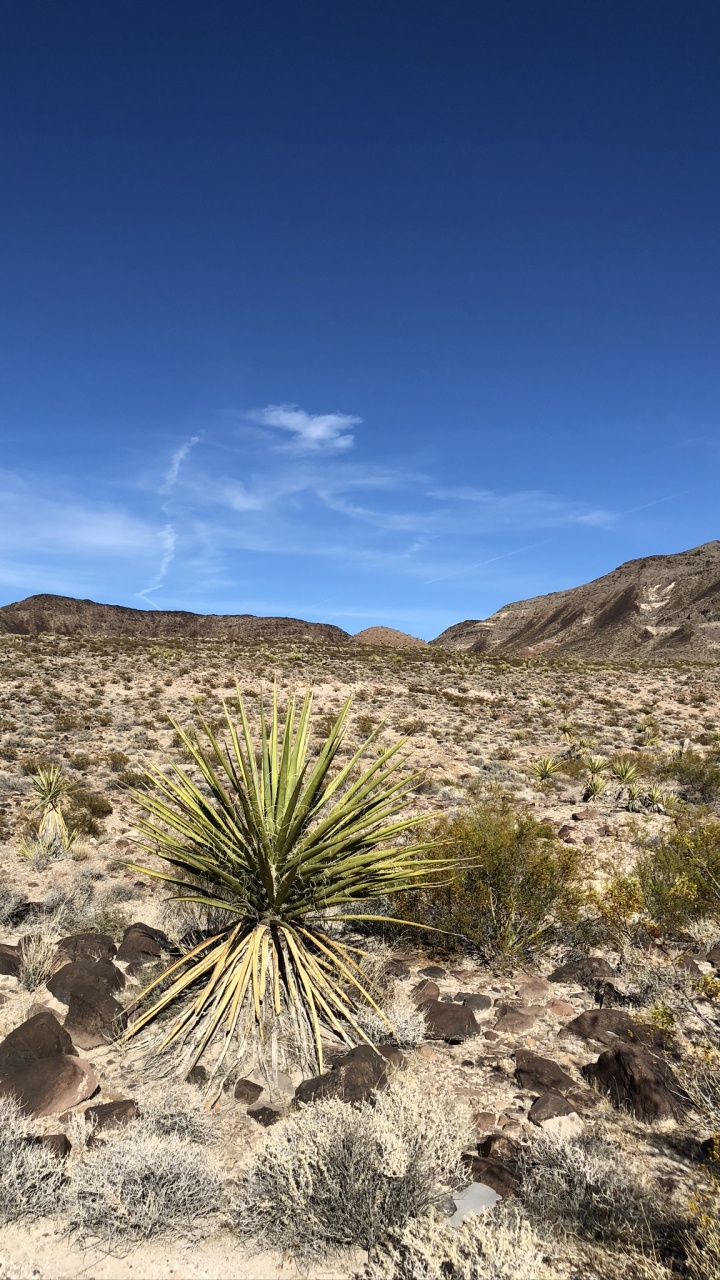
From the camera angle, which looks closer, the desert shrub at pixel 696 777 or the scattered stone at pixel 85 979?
the scattered stone at pixel 85 979

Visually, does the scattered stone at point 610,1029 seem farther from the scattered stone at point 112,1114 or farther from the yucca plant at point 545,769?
the yucca plant at point 545,769

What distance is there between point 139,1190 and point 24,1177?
23.2 inches

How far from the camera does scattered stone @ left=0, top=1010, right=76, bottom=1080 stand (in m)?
4.25

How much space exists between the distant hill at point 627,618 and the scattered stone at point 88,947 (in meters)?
52.7

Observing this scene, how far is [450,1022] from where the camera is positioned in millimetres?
4801

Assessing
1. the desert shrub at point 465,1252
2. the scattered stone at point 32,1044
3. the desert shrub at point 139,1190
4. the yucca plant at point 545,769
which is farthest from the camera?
the yucca plant at point 545,769

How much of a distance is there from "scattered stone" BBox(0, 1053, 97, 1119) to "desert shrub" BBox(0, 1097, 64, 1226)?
50 centimetres

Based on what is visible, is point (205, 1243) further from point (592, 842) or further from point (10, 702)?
point (10, 702)

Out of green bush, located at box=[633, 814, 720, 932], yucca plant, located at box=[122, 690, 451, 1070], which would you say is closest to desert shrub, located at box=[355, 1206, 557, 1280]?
yucca plant, located at box=[122, 690, 451, 1070]

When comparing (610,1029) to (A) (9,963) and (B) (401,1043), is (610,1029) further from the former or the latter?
(A) (9,963)

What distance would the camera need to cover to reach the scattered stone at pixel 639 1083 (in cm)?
379

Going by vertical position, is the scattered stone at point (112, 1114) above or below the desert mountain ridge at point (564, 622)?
below

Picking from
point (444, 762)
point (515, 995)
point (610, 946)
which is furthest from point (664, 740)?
point (515, 995)

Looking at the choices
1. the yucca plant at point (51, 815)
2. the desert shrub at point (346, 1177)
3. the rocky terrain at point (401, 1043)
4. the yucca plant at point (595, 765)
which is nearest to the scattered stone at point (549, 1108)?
the rocky terrain at point (401, 1043)
